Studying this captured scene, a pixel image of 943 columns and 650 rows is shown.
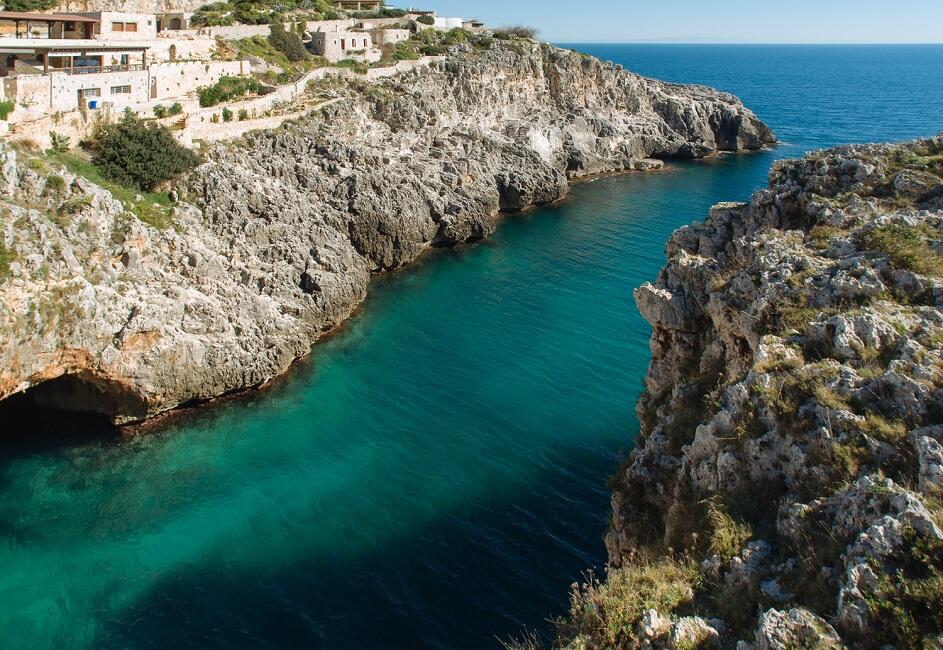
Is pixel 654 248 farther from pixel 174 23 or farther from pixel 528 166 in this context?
pixel 174 23

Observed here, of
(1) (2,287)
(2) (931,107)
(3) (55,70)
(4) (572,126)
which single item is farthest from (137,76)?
(2) (931,107)

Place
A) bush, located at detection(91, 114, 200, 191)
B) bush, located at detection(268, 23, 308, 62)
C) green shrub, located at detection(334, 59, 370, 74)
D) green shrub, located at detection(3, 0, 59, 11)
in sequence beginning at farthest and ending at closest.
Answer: bush, located at detection(268, 23, 308, 62), green shrub, located at detection(334, 59, 370, 74), green shrub, located at detection(3, 0, 59, 11), bush, located at detection(91, 114, 200, 191)

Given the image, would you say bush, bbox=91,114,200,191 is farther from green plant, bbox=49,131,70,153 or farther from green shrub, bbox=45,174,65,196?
green shrub, bbox=45,174,65,196

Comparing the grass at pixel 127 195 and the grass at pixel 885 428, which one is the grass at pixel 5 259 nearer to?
the grass at pixel 127 195

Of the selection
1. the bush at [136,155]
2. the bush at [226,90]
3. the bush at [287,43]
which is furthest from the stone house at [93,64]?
the bush at [287,43]

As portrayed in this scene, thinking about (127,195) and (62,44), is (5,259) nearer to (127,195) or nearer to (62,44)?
(127,195)

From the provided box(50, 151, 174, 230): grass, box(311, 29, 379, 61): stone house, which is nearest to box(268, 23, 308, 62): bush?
box(311, 29, 379, 61): stone house
